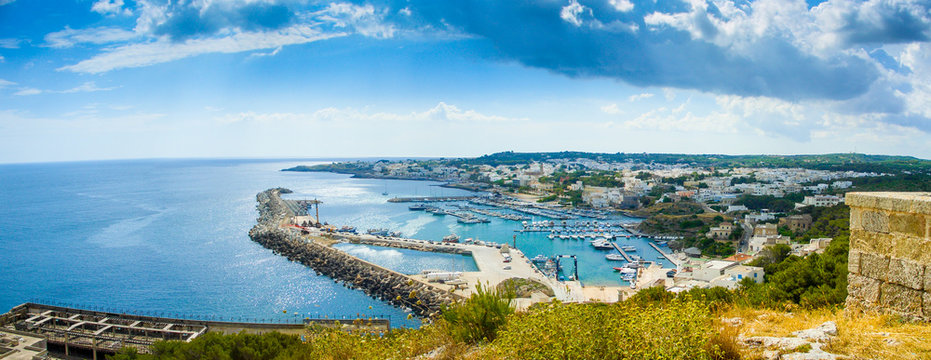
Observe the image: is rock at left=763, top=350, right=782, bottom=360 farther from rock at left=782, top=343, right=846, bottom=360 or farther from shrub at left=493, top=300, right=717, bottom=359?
shrub at left=493, top=300, right=717, bottom=359

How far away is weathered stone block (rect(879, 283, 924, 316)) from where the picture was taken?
308 centimetres

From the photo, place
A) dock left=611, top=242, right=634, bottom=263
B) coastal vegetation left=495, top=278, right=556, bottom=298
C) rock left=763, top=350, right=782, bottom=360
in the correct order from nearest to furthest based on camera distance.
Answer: rock left=763, top=350, right=782, bottom=360 → coastal vegetation left=495, top=278, right=556, bottom=298 → dock left=611, top=242, right=634, bottom=263

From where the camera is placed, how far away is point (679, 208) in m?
40.4

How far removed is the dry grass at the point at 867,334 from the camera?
268cm

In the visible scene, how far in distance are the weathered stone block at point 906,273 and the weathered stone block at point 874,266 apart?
1.2 inches

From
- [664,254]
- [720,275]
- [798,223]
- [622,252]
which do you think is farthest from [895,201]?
[798,223]

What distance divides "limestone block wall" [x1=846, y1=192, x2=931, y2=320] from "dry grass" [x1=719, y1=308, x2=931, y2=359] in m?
0.11

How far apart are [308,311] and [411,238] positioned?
14.8m

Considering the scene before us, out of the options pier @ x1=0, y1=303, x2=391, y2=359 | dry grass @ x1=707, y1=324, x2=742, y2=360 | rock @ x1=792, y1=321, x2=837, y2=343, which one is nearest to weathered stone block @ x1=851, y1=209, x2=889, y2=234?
rock @ x1=792, y1=321, x2=837, y2=343

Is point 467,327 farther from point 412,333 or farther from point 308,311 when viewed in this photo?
point 308,311

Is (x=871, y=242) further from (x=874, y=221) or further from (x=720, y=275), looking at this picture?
(x=720, y=275)

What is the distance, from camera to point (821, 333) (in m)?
3.09

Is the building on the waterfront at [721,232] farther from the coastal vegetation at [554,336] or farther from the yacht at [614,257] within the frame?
the coastal vegetation at [554,336]

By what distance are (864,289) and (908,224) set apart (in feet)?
1.77
